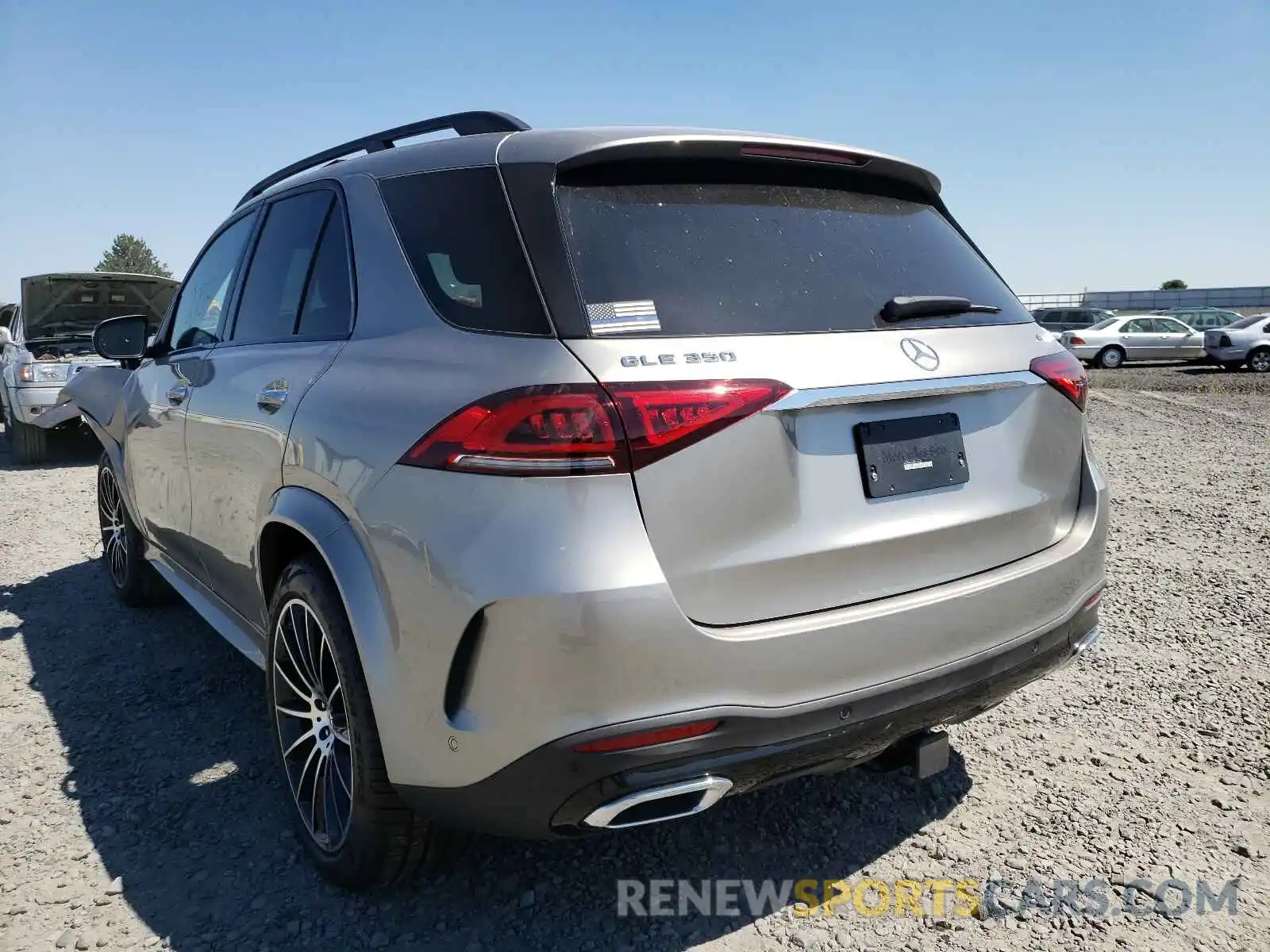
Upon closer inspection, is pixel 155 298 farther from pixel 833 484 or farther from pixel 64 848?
pixel 833 484

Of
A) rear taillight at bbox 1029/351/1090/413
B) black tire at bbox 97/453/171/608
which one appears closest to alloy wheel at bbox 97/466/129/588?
black tire at bbox 97/453/171/608

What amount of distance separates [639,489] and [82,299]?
458 inches

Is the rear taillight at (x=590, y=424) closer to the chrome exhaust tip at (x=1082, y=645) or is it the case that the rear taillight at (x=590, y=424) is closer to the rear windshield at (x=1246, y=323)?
the chrome exhaust tip at (x=1082, y=645)

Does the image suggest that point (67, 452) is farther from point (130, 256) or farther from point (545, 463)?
point (130, 256)

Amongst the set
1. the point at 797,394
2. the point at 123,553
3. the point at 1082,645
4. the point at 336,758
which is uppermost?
the point at 797,394

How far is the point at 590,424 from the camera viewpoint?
1765 millimetres

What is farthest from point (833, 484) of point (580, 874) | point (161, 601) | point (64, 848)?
point (161, 601)

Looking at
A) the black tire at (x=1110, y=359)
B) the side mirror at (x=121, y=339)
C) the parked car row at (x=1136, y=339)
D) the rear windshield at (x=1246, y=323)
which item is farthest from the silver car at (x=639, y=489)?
the black tire at (x=1110, y=359)

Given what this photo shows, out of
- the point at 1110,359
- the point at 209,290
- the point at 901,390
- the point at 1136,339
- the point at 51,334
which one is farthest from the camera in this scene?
the point at 1110,359

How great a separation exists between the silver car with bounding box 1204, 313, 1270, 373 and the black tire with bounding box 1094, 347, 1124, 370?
7.70 feet

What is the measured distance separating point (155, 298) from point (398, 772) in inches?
445

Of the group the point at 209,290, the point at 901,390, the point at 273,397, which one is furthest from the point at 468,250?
the point at 209,290

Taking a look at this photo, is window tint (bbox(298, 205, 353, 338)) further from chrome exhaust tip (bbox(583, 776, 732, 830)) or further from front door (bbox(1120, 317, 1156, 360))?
front door (bbox(1120, 317, 1156, 360))

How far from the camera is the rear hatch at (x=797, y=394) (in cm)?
182
